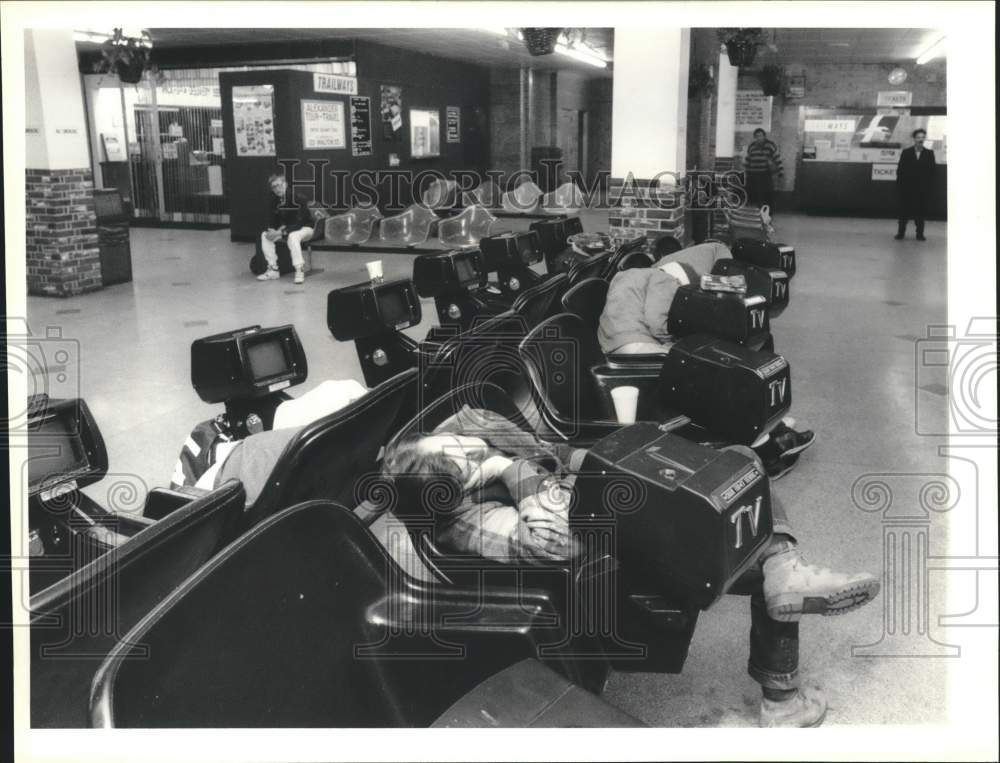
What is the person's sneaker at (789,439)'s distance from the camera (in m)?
3.58

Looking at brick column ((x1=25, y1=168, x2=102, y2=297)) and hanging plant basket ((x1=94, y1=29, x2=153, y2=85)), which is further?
hanging plant basket ((x1=94, y1=29, x2=153, y2=85))

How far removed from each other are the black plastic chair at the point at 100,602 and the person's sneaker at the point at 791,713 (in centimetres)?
140

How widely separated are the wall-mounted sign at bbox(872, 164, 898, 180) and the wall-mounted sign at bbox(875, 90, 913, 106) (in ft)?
4.67

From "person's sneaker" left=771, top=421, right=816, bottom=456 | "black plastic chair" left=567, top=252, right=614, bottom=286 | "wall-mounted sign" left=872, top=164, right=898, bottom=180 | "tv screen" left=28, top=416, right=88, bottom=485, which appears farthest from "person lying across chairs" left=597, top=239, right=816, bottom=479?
"wall-mounted sign" left=872, top=164, right=898, bottom=180

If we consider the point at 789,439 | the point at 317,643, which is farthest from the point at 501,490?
the point at 789,439

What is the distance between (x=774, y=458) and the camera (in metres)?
3.54

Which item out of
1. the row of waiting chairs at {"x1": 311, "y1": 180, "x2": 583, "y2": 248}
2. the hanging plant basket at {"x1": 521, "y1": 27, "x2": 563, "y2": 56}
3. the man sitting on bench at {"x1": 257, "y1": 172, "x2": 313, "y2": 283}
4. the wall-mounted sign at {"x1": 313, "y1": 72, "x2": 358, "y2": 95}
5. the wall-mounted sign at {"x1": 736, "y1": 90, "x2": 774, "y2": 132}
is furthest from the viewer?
the wall-mounted sign at {"x1": 736, "y1": 90, "x2": 774, "y2": 132}

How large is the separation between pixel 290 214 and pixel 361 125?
4574 millimetres

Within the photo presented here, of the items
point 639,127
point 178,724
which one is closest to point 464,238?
point 639,127

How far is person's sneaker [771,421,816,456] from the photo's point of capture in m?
3.58

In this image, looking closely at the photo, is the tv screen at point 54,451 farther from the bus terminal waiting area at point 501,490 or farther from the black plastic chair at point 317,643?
the black plastic chair at point 317,643

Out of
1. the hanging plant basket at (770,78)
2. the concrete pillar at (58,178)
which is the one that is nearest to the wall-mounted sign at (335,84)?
the concrete pillar at (58,178)

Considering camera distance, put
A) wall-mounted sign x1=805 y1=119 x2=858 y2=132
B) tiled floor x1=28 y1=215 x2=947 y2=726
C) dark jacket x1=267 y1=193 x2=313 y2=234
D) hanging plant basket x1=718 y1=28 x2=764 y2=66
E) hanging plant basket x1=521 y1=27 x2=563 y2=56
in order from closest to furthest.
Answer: tiled floor x1=28 y1=215 x2=947 y2=726
hanging plant basket x1=521 y1=27 x2=563 y2=56
hanging plant basket x1=718 y1=28 x2=764 y2=66
dark jacket x1=267 y1=193 x2=313 y2=234
wall-mounted sign x1=805 y1=119 x2=858 y2=132

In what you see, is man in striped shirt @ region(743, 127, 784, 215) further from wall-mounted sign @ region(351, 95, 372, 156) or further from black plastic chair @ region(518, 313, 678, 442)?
black plastic chair @ region(518, 313, 678, 442)
